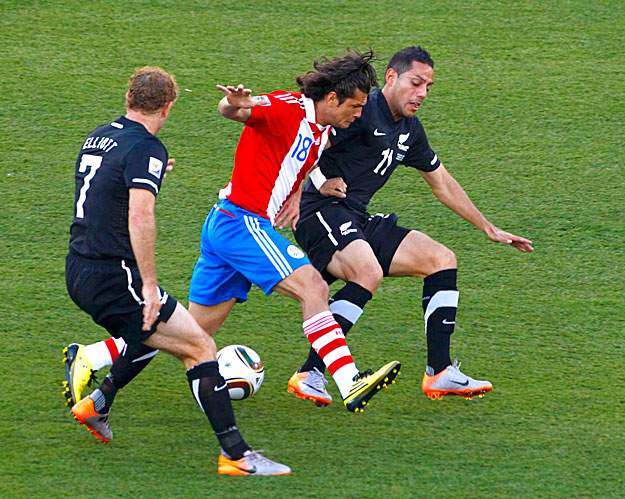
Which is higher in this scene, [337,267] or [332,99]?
[332,99]

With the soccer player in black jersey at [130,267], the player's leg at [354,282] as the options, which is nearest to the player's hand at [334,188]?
the player's leg at [354,282]

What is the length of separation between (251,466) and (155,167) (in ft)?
4.59

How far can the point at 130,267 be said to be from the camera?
480 centimetres

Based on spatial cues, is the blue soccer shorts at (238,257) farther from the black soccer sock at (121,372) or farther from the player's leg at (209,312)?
the black soccer sock at (121,372)

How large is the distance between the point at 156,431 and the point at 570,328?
2.68 metres

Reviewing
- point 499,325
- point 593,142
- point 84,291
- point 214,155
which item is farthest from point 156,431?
point 593,142

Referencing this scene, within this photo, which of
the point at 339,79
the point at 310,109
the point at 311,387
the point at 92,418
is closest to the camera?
the point at 92,418

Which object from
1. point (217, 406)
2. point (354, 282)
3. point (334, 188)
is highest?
point (334, 188)

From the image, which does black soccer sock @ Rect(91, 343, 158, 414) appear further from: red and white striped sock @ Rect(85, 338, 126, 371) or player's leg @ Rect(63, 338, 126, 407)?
red and white striped sock @ Rect(85, 338, 126, 371)

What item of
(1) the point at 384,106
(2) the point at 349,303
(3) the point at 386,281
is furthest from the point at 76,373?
(3) the point at 386,281

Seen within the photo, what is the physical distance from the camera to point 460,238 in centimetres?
769

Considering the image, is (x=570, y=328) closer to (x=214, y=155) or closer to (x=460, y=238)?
(x=460, y=238)

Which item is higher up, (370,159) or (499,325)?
(370,159)

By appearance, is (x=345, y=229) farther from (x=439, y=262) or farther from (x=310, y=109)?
(x=310, y=109)
